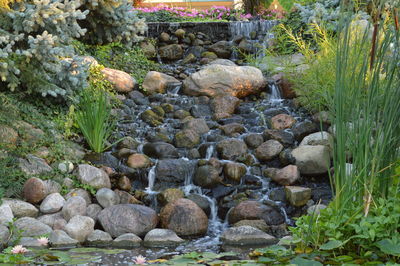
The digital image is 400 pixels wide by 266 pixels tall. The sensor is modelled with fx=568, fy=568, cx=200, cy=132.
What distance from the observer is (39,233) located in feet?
15.3

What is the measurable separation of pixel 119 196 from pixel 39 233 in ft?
3.16

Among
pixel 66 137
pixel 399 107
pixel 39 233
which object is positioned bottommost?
pixel 39 233

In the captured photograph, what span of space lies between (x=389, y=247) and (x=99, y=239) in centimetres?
283

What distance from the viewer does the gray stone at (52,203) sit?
5039 millimetres

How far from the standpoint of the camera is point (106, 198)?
5.29 meters

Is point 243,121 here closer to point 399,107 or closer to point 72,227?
point 72,227

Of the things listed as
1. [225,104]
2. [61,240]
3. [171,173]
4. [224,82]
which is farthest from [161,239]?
[224,82]

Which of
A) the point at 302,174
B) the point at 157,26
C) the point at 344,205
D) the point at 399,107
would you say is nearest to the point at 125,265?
the point at 344,205

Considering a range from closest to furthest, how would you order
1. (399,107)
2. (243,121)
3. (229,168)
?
1. (399,107)
2. (229,168)
3. (243,121)

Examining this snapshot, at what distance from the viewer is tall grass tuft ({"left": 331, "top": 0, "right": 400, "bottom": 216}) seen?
8.44 ft

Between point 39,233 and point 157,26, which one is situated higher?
point 157,26

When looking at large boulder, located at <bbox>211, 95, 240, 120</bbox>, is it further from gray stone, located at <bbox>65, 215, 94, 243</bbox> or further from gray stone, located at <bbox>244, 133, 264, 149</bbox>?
gray stone, located at <bbox>65, 215, 94, 243</bbox>

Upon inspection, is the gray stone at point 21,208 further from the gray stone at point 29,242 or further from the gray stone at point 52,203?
the gray stone at point 29,242

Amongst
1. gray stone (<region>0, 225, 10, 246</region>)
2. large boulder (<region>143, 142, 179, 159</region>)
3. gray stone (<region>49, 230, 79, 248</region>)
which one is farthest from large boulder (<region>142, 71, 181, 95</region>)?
gray stone (<region>0, 225, 10, 246</region>)
